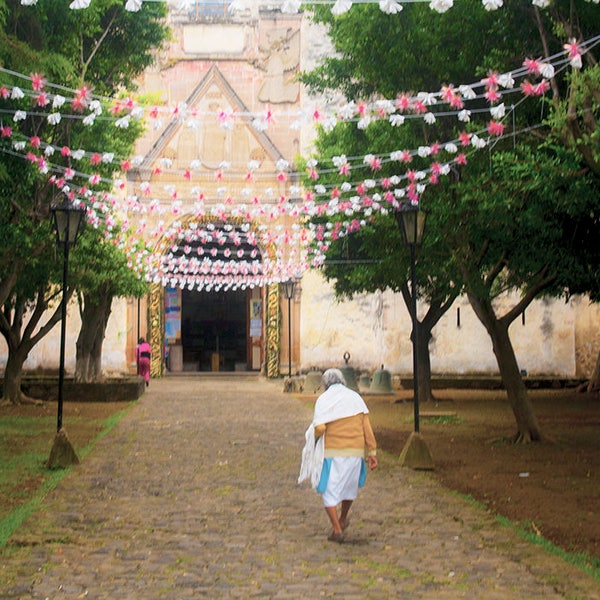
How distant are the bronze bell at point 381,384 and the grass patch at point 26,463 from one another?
34.4 feet

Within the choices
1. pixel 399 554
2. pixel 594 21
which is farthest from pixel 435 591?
pixel 594 21

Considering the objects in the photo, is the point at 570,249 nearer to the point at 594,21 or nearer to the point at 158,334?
the point at 594,21

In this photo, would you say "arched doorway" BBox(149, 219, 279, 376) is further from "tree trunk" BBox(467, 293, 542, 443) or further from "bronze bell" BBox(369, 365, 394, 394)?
"tree trunk" BBox(467, 293, 542, 443)

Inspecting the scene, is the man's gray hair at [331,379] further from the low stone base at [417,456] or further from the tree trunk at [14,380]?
the tree trunk at [14,380]

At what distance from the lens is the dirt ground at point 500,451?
31.1 feet

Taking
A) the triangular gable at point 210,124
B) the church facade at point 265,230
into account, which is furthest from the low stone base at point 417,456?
the triangular gable at point 210,124

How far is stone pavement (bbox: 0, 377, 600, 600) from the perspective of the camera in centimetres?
664

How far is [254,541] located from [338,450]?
1037mm

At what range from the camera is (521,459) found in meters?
13.7

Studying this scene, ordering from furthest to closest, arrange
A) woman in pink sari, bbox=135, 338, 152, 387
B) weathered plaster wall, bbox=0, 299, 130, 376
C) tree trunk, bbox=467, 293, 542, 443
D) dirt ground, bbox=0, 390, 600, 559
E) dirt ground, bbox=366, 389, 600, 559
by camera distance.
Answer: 1. weathered plaster wall, bbox=0, 299, 130, 376
2. woman in pink sari, bbox=135, 338, 152, 387
3. tree trunk, bbox=467, 293, 542, 443
4. dirt ground, bbox=0, 390, 600, 559
5. dirt ground, bbox=366, 389, 600, 559

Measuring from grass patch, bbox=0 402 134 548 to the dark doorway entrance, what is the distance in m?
25.0

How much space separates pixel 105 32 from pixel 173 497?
9173 mm

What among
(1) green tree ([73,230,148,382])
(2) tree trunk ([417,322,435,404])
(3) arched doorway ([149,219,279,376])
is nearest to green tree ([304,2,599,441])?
(1) green tree ([73,230,148,382])

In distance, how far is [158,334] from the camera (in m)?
37.2
